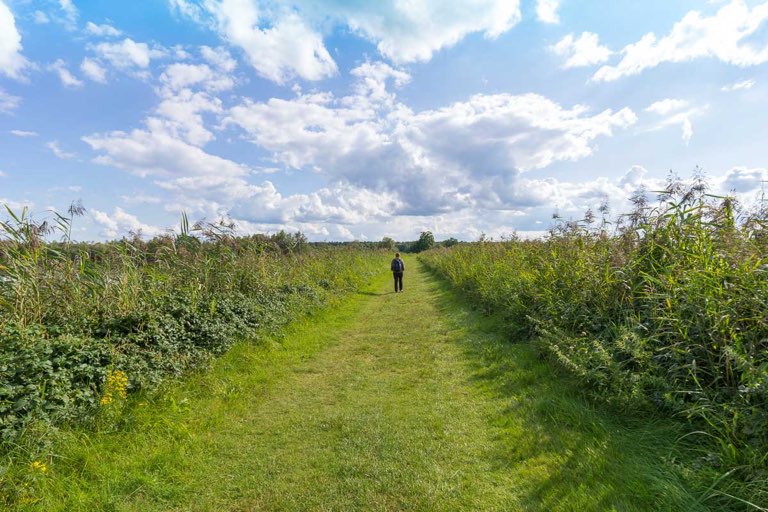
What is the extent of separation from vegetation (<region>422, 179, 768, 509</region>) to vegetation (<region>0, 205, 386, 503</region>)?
5743 millimetres

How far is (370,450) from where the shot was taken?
Result: 399cm

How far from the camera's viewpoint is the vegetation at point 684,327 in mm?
2986

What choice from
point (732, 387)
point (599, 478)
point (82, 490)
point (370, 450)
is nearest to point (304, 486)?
point (370, 450)

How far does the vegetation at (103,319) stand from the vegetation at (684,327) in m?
5.74

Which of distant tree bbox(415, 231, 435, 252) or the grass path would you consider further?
distant tree bbox(415, 231, 435, 252)

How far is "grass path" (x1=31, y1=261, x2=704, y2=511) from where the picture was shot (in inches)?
127

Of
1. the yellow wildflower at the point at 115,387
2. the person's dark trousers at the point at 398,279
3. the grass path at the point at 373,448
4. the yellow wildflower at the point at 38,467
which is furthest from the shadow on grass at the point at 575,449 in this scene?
the person's dark trousers at the point at 398,279

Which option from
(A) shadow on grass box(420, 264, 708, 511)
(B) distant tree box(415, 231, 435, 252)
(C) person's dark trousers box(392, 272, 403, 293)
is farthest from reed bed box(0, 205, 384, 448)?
(B) distant tree box(415, 231, 435, 252)

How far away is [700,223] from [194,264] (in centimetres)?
937

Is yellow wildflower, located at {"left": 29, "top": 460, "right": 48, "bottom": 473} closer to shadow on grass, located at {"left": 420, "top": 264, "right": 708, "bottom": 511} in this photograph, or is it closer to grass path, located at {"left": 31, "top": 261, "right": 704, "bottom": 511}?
grass path, located at {"left": 31, "top": 261, "right": 704, "bottom": 511}

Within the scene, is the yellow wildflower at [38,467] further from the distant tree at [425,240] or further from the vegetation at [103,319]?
the distant tree at [425,240]

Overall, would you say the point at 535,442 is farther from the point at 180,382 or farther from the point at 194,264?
the point at 194,264

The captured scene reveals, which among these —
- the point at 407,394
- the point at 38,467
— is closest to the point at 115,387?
the point at 38,467

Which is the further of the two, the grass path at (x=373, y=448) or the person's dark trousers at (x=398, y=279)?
the person's dark trousers at (x=398, y=279)
